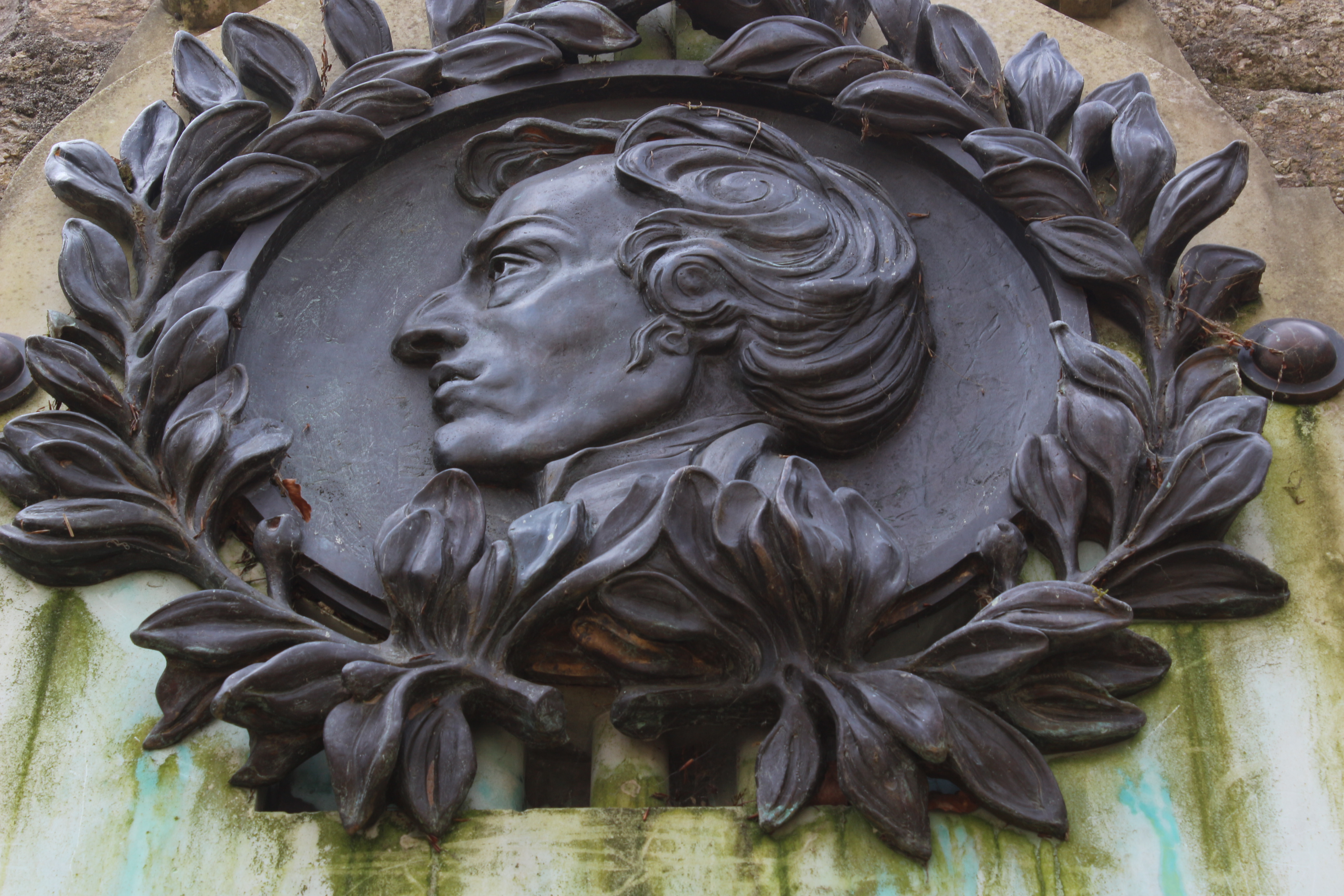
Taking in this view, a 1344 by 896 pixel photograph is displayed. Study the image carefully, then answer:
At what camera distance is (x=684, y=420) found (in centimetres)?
286

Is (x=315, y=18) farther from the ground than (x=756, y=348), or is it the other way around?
(x=315, y=18)

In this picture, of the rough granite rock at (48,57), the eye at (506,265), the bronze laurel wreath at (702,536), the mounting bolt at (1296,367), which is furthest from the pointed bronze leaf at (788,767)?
the rough granite rock at (48,57)

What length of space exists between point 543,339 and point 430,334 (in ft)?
0.94

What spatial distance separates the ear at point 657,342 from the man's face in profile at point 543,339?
0.04 feet

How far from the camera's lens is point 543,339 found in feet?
9.43

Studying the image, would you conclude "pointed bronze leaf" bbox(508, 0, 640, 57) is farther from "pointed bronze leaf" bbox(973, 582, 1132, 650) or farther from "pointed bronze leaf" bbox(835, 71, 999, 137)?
"pointed bronze leaf" bbox(973, 582, 1132, 650)

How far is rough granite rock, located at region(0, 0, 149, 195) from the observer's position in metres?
3.91

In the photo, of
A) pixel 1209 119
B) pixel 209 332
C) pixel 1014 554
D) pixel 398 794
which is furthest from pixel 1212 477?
pixel 209 332

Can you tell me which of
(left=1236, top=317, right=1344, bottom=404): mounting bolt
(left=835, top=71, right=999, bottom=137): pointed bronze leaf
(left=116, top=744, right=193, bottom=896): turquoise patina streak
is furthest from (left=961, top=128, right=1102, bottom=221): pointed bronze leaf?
(left=116, top=744, right=193, bottom=896): turquoise patina streak

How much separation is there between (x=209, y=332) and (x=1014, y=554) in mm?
1741

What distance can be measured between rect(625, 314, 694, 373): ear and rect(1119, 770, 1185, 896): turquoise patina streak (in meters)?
1.24

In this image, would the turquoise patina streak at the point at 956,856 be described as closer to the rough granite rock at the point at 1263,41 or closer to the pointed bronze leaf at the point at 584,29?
the pointed bronze leaf at the point at 584,29

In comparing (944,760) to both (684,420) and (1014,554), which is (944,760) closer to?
(1014,554)

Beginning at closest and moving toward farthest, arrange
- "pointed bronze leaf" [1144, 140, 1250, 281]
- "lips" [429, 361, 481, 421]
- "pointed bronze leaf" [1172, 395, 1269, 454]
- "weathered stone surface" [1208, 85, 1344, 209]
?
"pointed bronze leaf" [1172, 395, 1269, 454] → "lips" [429, 361, 481, 421] → "pointed bronze leaf" [1144, 140, 1250, 281] → "weathered stone surface" [1208, 85, 1344, 209]
